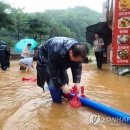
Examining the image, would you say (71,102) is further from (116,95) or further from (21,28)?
→ (21,28)

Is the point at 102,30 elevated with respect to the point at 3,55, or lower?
elevated

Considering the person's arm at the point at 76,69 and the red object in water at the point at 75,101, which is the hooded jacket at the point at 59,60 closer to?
the person's arm at the point at 76,69

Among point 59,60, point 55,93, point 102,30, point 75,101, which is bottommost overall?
point 75,101

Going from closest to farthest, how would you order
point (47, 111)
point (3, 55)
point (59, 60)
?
point (59, 60)
point (47, 111)
point (3, 55)

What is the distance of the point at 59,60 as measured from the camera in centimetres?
496

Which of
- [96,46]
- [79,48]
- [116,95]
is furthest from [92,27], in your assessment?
[79,48]

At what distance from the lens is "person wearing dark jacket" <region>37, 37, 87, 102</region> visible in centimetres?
451

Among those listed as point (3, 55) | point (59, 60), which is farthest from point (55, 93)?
point (3, 55)

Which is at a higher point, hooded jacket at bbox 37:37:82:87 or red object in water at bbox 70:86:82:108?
hooded jacket at bbox 37:37:82:87

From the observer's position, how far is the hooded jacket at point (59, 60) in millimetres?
4816

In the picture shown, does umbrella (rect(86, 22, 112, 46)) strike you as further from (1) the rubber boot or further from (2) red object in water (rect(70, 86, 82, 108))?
(2) red object in water (rect(70, 86, 82, 108))

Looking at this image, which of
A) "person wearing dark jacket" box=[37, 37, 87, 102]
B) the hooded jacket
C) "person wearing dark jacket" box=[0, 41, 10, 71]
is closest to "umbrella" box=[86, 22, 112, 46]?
"person wearing dark jacket" box=[0, 41, 10, 71]

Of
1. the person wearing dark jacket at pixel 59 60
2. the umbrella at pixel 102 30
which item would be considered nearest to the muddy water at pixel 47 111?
the person wearing dark jacket at pixel 59 60

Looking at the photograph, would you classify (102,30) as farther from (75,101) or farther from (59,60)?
(59,60)
